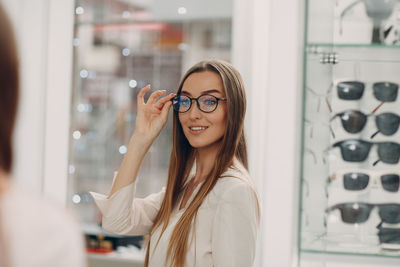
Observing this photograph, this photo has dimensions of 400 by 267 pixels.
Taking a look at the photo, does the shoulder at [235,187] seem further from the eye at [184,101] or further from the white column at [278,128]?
the white column at [278,128]

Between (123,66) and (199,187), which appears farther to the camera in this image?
(123,66)

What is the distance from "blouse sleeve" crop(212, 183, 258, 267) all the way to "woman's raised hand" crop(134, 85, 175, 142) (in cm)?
40

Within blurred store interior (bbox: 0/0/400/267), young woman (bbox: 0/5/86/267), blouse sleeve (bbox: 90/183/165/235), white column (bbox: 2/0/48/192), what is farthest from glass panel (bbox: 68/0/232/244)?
young woman (bbox: 0/5/86/267)

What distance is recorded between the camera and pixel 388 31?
145 centimetres

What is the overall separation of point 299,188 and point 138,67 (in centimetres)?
134

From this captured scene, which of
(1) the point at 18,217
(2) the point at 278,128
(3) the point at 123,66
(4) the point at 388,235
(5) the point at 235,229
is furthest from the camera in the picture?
(3) the point at 123,66

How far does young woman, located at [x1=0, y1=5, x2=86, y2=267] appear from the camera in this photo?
0.53m

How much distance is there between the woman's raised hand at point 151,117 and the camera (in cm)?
158

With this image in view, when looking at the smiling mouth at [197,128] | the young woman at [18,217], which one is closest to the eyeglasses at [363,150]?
the smiling mouth at [197,128]

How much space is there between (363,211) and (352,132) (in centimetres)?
24

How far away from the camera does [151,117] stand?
1611mm

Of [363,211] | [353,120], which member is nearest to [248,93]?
[353,120]

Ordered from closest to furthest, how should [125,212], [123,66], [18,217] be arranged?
1. [18,217]
2. [125,212]
3. [123,66]

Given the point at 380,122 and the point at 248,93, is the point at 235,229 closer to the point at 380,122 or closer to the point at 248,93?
the point at 380,122
